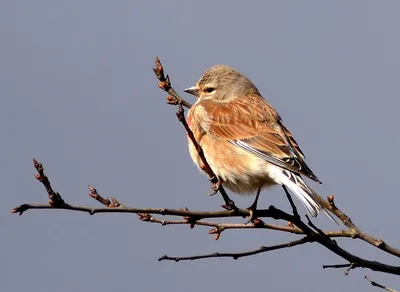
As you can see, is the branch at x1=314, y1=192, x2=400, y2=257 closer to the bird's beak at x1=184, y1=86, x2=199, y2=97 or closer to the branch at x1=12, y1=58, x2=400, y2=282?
the branch at x1=12, y1=58, x2=400, y2=282

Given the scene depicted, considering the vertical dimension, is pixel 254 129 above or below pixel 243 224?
above

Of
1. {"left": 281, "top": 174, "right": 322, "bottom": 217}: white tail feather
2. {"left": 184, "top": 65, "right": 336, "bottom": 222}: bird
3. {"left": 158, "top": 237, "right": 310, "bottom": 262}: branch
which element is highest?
{"left": 184, "top": 65, "right": 336, "bottom": 222}: bird

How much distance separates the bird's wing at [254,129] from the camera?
5.48 m

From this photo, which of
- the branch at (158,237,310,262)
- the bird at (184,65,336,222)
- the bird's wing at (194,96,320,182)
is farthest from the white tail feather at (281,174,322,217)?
the branch at (158,237,310,262)

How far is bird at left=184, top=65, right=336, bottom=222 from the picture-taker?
5.25 m

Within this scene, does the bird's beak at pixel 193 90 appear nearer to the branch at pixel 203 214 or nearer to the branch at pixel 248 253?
the branch at pixel 203 214

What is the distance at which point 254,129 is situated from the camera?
600 centimetres

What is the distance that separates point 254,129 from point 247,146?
32 cm

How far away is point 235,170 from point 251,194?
0.84 feet

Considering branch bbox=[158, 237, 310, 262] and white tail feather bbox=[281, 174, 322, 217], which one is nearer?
branch bbox=[158, 237, 310, 262]

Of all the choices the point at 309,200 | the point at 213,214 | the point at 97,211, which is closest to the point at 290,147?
the point at 309,200

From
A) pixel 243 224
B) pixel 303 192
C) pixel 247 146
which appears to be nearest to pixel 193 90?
pixel 247 146

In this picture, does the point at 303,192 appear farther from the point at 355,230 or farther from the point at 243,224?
the point at 355,230

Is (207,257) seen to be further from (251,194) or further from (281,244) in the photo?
(251,194)
